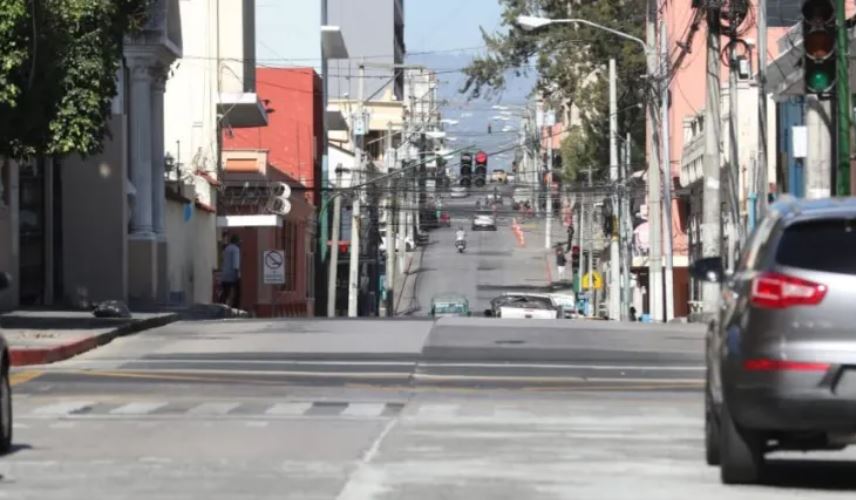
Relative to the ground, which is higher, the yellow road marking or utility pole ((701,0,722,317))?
utility pole ((701,0,722,317))

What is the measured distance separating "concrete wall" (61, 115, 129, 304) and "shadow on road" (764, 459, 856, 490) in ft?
95.5

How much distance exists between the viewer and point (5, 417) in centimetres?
1399

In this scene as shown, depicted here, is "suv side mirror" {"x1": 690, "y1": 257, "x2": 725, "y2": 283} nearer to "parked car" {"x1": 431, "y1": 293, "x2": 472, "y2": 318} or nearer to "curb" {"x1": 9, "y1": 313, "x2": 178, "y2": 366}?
"curb" {"x1": 9, "y1": 313, "x2": 178, "y2": 366}

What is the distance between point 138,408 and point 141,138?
1092 inches

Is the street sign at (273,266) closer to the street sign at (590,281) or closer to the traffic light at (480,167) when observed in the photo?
the traffic light at (480,167)

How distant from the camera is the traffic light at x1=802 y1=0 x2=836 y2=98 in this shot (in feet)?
63.2

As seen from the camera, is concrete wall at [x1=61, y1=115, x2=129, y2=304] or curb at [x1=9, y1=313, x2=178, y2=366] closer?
curb at [x1=9, y1=313, x2=178, y2=366]

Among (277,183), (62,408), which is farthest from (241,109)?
(62,408)

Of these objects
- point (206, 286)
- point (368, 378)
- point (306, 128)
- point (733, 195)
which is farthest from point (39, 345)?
point (306, 128)

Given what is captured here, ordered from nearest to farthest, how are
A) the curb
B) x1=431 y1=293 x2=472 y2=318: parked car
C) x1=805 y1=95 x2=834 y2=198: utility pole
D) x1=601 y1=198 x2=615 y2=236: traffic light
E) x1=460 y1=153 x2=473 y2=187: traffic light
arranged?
the curb < x1=805 y1=95 x2=834 y2=198: utility pole < x1=601 y1=198 x2=615 y2=236: traffic light < x1=431 y1=293 x2=472 y2=318: parked car < x1=460 y1=153 x2=473 y2=187: traffic light

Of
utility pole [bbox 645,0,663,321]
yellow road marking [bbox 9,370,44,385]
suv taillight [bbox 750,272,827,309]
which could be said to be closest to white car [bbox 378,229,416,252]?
utility pole [bbox 645,0,663,321]

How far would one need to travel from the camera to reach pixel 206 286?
57.5 meters

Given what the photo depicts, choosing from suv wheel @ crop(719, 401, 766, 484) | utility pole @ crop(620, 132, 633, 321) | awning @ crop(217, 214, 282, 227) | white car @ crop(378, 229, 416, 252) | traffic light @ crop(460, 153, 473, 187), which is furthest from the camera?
white car @ crop(378, 229, 416, 252)

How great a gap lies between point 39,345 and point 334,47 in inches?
2569
